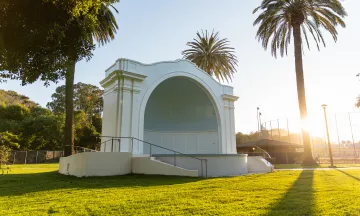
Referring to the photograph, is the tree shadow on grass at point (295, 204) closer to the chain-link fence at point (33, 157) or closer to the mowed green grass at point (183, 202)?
the mowed green grass at point (183, 202)

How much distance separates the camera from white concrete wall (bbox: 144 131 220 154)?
21641 mm

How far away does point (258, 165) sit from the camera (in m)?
17.8

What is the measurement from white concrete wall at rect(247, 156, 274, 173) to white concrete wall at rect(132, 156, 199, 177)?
6477 millimetres

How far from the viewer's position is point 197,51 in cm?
3319

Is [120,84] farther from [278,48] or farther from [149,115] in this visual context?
[278,48]

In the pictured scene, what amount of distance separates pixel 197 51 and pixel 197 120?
13.2 m

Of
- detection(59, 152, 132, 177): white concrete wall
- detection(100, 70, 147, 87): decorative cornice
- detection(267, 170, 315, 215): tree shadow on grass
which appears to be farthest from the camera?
detection(100, 70, 147, 87): decorative cornice

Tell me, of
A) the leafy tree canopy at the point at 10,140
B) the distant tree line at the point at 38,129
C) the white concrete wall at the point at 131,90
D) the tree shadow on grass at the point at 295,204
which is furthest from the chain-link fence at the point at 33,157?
the tree shadow on grass at the point at 295,204

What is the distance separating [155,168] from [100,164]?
265cm

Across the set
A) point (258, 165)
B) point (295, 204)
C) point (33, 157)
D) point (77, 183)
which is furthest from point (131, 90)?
point (33, 157)

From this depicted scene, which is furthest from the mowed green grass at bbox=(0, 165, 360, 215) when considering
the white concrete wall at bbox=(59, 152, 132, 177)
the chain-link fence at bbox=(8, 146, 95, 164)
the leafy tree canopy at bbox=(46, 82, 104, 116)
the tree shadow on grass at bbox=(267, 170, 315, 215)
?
the leafy tree canopy at bbox=(46, 82, 104, 116)

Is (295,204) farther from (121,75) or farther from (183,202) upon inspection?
(121,75)

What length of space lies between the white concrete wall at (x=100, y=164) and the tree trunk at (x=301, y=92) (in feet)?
53.6

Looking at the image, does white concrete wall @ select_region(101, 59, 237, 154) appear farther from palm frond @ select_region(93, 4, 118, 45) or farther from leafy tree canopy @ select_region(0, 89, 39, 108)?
leafy tree canopy @ select_region(0, 89, 39, 108)
